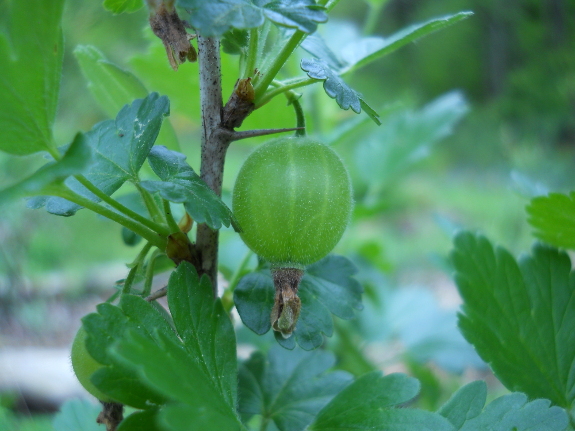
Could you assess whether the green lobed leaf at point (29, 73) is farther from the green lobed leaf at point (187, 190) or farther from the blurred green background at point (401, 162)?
the blurred green background at point (401, 162)

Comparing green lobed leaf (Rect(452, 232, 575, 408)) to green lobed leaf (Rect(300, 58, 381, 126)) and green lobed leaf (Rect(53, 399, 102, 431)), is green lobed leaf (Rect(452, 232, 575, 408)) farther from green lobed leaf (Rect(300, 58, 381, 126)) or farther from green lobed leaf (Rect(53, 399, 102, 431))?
green lobed leaf (Rect(53, 399, 102, 431))

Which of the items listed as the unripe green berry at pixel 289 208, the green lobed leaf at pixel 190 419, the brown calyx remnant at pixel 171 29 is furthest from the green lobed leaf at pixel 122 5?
the green lobed leaf at pixel 190 419

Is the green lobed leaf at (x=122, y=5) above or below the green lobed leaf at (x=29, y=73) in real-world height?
above

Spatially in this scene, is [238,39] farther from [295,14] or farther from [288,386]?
[288,386]

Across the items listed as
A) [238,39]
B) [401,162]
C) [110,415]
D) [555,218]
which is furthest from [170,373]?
[401,162]

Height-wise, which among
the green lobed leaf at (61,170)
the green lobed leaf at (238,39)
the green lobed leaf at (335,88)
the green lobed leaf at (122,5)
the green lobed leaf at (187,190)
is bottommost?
the green lobed leaf at (187,190)

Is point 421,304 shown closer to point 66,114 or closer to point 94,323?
point 94,323
